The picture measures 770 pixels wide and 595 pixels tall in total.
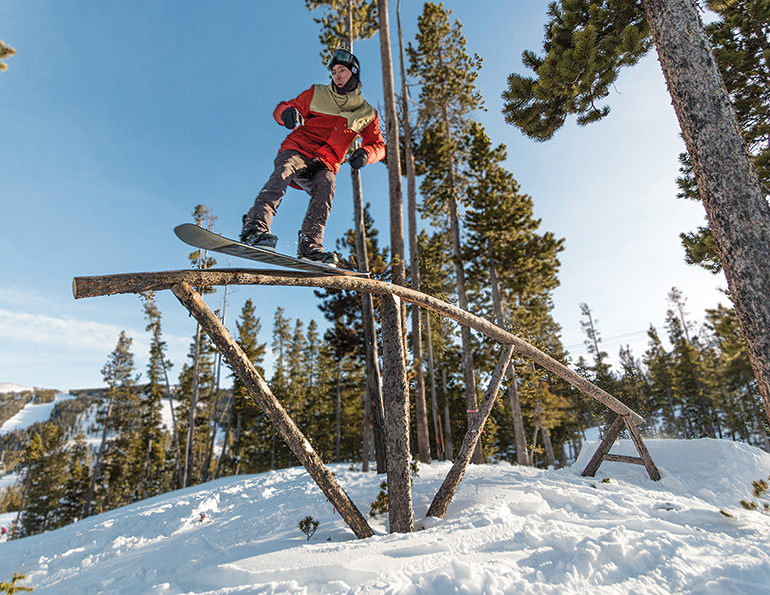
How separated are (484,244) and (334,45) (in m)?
9.73

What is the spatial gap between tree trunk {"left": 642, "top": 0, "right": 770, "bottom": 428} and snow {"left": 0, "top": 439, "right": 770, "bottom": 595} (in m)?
2.00

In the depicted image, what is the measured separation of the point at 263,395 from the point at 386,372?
5.60ft

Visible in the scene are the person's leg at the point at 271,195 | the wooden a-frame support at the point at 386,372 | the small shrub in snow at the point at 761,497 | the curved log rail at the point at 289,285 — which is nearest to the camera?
the curved log rail at the point at 289,285

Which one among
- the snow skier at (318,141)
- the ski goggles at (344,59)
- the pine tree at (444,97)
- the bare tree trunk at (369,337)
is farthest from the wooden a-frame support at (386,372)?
the pine tree at (444,97)

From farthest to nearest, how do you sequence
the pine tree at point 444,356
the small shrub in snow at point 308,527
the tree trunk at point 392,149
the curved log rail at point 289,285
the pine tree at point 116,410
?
the pine tree at point 116,410 → the pine tree at point 444,356 → the tree trunk at point 392,149 → the small shrub in snow at point 308,527 → the curved log rail at point 289,285

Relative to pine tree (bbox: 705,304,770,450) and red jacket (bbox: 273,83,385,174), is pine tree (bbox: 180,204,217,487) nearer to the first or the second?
red jacket (bbox: 273,83,385,174)

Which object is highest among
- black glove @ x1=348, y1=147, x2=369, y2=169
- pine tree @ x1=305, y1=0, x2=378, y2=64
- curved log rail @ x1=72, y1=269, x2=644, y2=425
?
pine tree @ x1=305, y1=0, x2=378, y2=64

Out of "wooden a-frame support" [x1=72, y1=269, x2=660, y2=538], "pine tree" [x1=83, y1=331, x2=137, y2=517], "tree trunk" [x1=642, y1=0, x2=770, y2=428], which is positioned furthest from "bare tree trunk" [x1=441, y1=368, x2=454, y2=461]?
"pine tree" [x1=83, y1=331, x2=137, y2=517]

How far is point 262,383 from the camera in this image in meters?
3.38

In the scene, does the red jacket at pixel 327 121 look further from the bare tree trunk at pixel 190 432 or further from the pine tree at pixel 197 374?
the bare tree trunk at pixel 190 432

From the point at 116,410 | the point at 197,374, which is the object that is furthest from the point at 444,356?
the point at 116,410

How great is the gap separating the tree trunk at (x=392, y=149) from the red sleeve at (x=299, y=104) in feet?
11.1

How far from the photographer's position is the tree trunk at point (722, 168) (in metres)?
3.80

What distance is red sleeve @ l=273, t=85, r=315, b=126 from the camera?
379 cm
